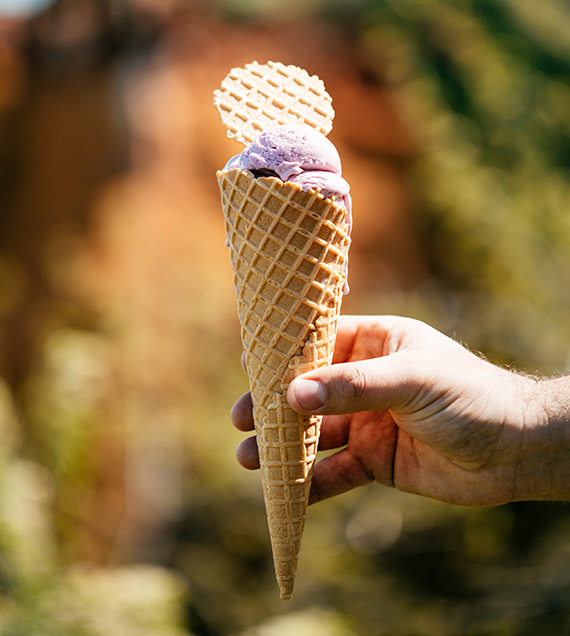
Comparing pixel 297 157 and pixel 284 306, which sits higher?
pixel 297 157

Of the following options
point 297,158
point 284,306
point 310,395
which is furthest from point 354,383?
point 297,158

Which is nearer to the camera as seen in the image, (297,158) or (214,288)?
(297,158)

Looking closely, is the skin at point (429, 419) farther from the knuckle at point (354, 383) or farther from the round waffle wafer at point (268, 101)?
the round waffle wafer at point (268, 101)

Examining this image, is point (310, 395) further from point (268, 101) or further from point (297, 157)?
point (268, 101)

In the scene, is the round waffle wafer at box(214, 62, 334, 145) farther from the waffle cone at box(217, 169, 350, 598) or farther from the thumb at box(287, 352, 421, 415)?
the thumb at box(287, 352, 421, 415)

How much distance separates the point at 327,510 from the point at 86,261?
176 inches

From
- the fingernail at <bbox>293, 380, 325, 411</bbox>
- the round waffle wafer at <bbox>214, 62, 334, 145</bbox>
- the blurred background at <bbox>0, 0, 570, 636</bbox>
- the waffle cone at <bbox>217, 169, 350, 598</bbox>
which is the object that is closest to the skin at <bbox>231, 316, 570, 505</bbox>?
the fingernail at <bbox>293, 380, 325, 411</bbox>

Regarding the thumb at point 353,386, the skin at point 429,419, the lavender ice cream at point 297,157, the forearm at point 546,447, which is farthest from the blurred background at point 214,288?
the lavender ice cream at point 297,157

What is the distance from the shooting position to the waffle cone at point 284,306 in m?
1.69

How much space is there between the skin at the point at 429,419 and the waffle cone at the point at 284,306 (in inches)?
4.5

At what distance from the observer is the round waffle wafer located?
5.90 feet

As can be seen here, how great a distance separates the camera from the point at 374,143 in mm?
10039

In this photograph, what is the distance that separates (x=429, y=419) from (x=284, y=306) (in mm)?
483

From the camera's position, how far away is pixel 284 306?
68.6 inches
